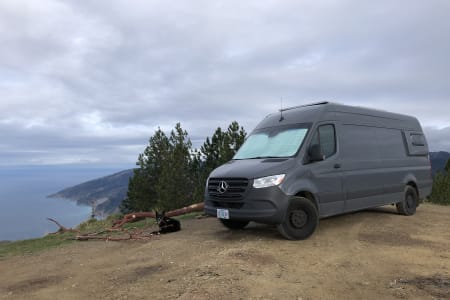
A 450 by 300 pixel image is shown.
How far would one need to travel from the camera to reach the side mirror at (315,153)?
7.11 meters

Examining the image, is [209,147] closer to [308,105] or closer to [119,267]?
[308,105]

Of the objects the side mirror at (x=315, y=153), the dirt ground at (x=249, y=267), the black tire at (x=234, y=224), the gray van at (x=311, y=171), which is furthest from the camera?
the black tire at (x=234, y=224)

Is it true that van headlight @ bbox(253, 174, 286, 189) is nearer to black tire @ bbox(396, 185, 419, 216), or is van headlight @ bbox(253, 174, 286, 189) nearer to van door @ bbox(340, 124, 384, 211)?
van door @ bbox(340, 124, 384, 211)

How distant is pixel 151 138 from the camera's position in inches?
1353

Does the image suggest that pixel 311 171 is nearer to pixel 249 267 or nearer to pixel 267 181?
pixel 267 181

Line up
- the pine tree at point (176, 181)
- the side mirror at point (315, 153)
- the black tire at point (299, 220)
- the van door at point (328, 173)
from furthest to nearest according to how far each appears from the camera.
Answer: the pine tree at point (176, 181) < the van door at point (328, 173) < the side mirror at point (315, 153) < the black tire at point (299, 220)

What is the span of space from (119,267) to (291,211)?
3.20 m

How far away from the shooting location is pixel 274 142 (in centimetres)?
777

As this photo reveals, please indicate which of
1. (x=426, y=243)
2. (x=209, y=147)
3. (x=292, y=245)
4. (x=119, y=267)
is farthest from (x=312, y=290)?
(x=209, y=147)

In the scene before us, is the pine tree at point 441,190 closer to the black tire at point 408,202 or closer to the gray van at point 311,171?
the black tire at point 408,202

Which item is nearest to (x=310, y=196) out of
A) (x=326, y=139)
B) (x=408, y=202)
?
(x=326, y=139)

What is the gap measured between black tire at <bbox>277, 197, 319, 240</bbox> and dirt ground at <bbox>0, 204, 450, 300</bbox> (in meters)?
0.20

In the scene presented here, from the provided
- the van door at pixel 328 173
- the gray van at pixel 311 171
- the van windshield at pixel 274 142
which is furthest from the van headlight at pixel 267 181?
the van door at pixel 328 173

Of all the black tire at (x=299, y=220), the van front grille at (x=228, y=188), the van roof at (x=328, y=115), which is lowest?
the black tire at (x=299, y=220)
